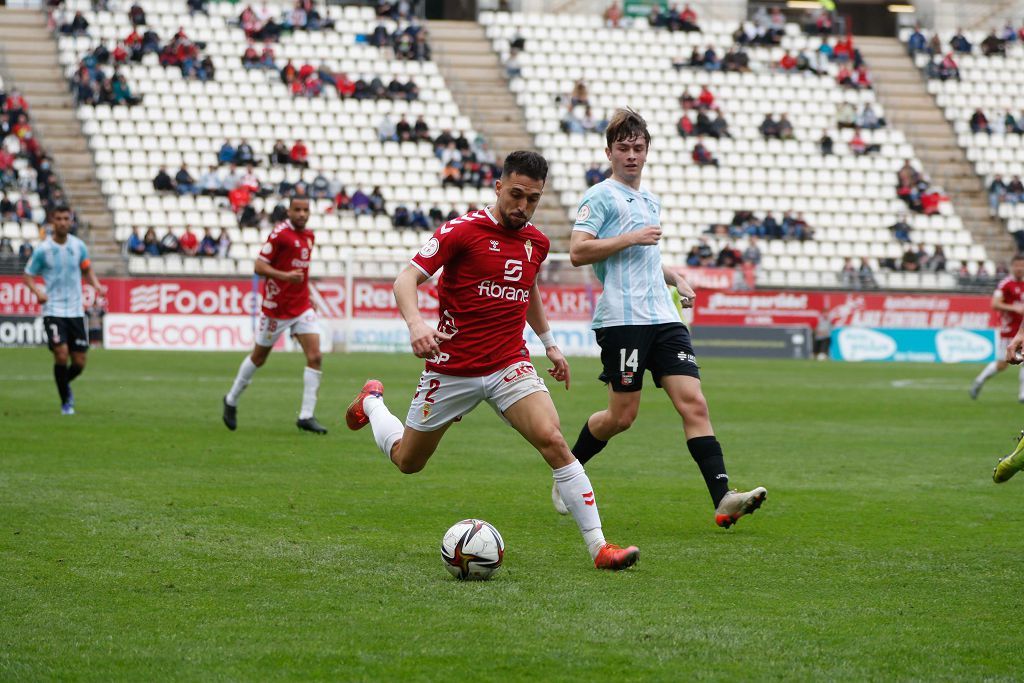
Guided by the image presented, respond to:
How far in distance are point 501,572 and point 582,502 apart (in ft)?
1.73

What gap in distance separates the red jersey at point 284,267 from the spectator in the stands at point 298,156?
23.2 m

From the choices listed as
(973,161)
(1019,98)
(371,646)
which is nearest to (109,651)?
A: (371,646)

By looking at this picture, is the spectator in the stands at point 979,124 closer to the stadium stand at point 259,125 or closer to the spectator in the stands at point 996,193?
the spectator in the stands at point 996,193

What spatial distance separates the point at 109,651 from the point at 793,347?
28607 mm

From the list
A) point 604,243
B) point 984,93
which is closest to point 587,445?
point 604,243

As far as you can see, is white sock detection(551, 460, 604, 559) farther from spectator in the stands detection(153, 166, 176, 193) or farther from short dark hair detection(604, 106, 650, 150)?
spectator in the stands detection(153, 166, 176, 193)

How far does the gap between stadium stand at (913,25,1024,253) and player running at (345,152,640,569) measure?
3664cm

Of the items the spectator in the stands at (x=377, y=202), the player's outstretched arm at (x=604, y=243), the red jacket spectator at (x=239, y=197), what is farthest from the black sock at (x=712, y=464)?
the spectator in the stands at (x=377, y=202)

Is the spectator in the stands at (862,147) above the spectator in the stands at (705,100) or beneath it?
beneath

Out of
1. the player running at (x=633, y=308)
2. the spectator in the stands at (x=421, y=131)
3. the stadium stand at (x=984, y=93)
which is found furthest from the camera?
the stadium stand at (x=984, y=93)

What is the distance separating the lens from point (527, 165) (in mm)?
6672

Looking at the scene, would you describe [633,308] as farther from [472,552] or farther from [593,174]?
[593,174]

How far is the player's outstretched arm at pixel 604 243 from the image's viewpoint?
25.4ft

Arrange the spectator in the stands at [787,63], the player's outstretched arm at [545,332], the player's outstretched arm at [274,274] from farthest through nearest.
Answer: the spectator in the stands at [787,63] → the player's outstretched arm at [274,274] → the player's outstretched arm at [545,332]
